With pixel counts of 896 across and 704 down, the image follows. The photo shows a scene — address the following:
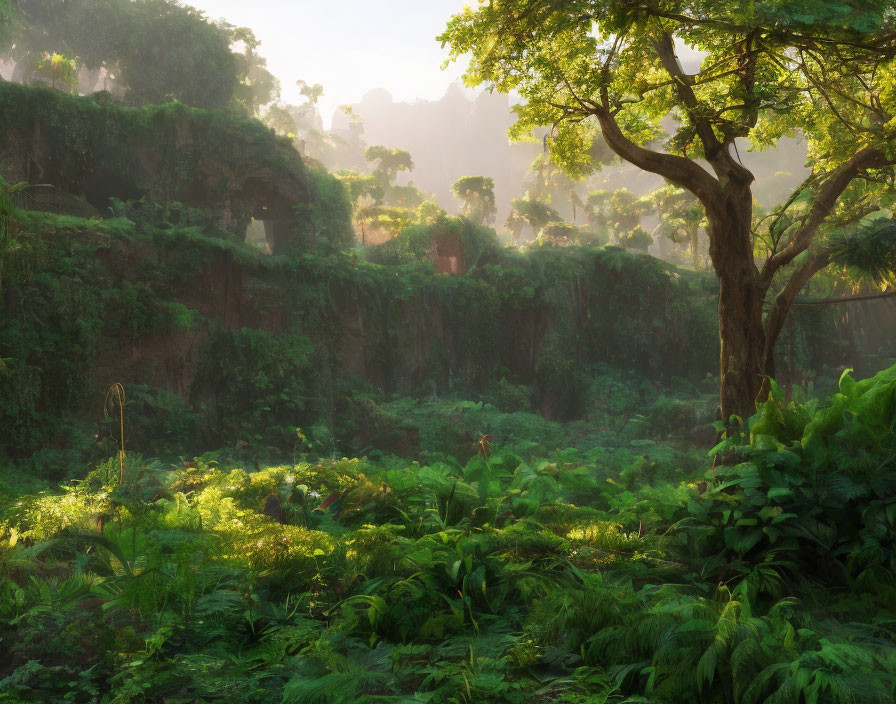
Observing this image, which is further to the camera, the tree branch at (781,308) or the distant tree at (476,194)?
the distant tree at (476,194)

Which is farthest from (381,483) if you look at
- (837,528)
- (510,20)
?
(510,20)

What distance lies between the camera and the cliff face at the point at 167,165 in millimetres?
16422

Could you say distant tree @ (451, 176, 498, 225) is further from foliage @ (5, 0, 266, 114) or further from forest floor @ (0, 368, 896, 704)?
forest floor @ (0, 368, 896, 704)

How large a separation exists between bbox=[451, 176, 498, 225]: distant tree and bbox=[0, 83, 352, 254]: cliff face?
1201 centimetres

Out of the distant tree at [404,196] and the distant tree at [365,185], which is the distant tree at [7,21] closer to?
the distant tree at [365,185]

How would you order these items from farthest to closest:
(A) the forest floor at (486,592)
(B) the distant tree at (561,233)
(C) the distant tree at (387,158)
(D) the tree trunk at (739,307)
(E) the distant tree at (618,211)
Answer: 1. (E) the distant tree at (618,211)
2. (C) the distant tree at (387,158)
3. (B) the distant tree at (561,233)
4. (D) the tree trunk at (739,307)
5. (A) the forest floor at (486,592)

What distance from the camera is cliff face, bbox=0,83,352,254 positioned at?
16.4 metres

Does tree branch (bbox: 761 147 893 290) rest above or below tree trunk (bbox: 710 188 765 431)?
above

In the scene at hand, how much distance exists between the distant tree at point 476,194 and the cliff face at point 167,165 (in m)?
12.0

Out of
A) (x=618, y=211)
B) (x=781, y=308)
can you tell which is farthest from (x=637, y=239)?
(x=781, y=308)

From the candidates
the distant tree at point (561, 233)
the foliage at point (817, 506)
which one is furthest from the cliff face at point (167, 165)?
the foliage at point (817, 506)

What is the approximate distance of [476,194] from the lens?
3394 cm

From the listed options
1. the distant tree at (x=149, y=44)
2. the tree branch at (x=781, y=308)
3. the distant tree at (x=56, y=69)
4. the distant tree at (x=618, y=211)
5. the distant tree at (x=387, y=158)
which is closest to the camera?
the tree branch at (x=781, y=308)

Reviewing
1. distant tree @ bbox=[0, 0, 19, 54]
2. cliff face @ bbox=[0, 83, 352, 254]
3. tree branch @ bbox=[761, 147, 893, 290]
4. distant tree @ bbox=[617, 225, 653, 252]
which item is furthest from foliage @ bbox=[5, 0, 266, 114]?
tree branch @ bbox=[761, 147, 893, 290]
